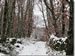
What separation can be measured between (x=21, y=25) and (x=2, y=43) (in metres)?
10.9

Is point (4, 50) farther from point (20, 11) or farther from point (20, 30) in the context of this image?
point (20, 11)

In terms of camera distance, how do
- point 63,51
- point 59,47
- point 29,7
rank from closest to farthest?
point 63,51 → point 59,47 → point 29,7

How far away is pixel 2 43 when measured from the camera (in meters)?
7.38

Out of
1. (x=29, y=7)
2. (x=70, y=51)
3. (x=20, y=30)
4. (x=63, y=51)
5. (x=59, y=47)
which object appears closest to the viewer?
(x=70, y=51)

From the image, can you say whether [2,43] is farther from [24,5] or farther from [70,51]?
[24,5]

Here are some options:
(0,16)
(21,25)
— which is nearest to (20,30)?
(21,25)

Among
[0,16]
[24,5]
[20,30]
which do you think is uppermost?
[24,5]

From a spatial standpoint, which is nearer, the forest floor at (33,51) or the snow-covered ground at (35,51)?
the forest floor at (33,51)

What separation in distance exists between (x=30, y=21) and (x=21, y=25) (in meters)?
1.92

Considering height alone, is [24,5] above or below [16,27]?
above

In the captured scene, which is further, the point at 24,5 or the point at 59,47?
the point at 24,5

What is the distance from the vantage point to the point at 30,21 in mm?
19844

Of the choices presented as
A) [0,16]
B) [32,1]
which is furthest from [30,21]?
[0,16]

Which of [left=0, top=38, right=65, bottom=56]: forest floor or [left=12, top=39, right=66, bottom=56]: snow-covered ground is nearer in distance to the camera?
[left=0, top=38, right=65, bottom=56]: forest floor
